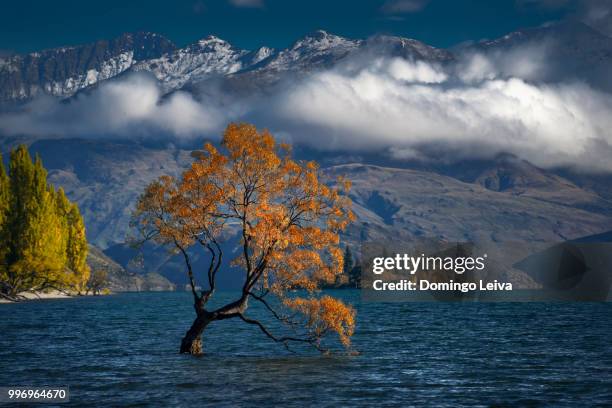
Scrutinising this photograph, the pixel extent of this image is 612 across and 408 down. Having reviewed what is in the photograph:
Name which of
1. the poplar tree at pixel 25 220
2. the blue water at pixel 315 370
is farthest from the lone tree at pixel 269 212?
the poplar tree at pixel 25 220

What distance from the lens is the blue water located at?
4697 cm

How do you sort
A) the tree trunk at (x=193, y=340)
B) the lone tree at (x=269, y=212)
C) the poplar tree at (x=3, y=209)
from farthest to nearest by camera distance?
the poplar tree at (x=3, y=209), the tree trunk at (x=193, y=340), the lone tree at (x=269, y=212)

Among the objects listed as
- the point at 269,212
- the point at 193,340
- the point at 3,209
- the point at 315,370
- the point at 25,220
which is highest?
the point at 3,209

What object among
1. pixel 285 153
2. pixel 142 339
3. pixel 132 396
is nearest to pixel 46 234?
pixel 142 339

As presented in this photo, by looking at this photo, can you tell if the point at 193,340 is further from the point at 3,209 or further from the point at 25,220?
the point at 25,220

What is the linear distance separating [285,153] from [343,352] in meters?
20.9

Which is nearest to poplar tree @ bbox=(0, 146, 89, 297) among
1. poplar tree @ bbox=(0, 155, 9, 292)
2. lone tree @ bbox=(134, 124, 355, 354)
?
poplar tree @ bbox=(0, 155, 9, 292)

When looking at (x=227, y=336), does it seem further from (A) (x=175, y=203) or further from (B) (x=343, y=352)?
(A) (x=175, y=203)

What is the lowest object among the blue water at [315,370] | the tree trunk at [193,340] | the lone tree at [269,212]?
the blue water at [315,370]

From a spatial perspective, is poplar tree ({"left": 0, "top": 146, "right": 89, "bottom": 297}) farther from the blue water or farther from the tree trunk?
the tree trunk

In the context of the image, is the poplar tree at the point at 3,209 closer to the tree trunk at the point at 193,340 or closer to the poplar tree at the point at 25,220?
the poplar tree at the point at 25,220

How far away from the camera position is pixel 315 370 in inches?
2312

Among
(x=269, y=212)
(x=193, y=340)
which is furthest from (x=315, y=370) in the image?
(x=193, y=340)

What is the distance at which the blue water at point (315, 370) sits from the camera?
46969mm
